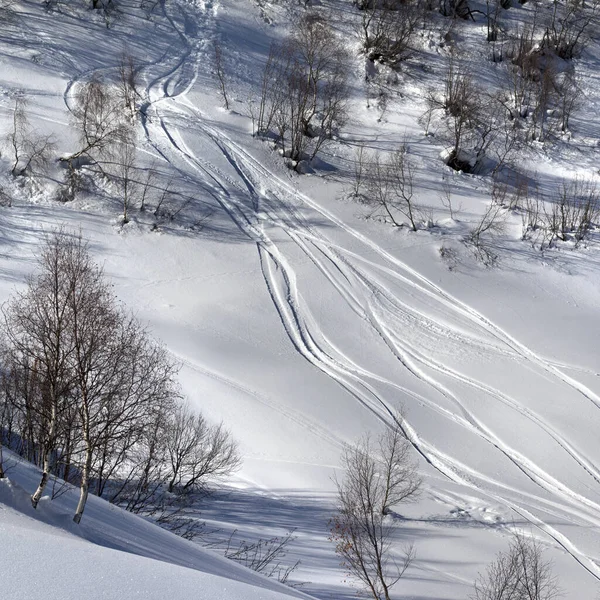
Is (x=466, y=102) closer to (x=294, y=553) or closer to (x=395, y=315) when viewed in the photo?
(x=395, y=315)

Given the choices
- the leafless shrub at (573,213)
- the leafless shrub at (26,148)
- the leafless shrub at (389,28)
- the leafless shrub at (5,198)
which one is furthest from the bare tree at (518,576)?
the leafless shrub at (389,28)

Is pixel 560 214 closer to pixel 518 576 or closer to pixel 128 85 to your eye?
pixel 518 576

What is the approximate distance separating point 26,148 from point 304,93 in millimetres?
12860

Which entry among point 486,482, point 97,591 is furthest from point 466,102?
point 97,591

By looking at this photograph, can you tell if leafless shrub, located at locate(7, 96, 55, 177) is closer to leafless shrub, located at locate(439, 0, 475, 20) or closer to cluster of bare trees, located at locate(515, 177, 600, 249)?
cluster of bare trees, located at locate(515, 177, 600, 249)

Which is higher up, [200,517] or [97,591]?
[97,591]

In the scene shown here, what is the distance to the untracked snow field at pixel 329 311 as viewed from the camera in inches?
842

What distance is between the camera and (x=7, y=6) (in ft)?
127

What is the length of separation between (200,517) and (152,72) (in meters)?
25.8

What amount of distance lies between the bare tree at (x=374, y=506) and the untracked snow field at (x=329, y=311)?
0.45m

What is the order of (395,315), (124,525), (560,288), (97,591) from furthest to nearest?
1. (560,288)
2. (395,315)
3. (124,525)
4. (97,591)

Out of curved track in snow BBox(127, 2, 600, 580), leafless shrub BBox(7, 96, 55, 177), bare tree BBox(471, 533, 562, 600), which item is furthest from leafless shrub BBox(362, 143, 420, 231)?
bare tree BBox(471, 533, 562, 600)

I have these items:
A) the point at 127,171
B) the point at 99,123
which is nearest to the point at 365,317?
the point at 127,171

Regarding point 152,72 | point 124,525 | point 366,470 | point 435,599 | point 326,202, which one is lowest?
point 435,599
